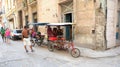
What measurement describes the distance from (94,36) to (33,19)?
1323 cm

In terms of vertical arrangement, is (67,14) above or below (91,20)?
above

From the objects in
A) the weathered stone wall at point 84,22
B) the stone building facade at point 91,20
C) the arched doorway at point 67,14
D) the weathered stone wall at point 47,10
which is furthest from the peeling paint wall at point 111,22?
the weathered stone wall at point 47,10

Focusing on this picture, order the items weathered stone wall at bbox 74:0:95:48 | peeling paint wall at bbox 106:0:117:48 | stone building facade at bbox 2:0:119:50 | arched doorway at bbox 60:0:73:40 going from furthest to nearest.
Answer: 1. arched doorway at bbox 60:0:73:40
2. weathered stone wall at bbox 74:0:95:48
3. peeling paint wall at bbox 106:0:117:48
4. stone building facade at bbox 2:0:119:50

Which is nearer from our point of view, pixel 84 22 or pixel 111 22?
pixel 111 22

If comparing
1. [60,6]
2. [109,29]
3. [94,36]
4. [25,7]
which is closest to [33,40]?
[60,6]

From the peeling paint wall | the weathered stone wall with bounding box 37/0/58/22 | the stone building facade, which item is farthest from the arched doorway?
the peeling paint wall

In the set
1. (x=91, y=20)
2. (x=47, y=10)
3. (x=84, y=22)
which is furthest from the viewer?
(x=47, y=10)

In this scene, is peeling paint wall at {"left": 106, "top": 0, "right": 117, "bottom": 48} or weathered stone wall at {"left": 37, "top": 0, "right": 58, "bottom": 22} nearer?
peeling paint wall at {"left": 106, "top": 0, "right": 117, "bottom": 48}

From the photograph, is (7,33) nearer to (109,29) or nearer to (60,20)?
(60,20)

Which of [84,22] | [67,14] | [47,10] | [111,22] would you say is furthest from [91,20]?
[47,10]

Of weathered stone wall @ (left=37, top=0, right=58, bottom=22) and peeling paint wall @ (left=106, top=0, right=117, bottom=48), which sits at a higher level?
weathered stone wall @ (left=37, top=0, right=58, bottom=22)

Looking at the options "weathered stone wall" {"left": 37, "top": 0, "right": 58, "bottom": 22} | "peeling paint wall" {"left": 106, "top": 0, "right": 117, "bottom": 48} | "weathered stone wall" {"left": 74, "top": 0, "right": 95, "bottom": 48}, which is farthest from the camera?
"weathered stone wall" {"left": 37, "top": 0, "right": 58, "bottom": 22}

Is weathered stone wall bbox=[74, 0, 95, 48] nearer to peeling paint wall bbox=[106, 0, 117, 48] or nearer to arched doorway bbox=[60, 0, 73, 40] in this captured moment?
peeling paint wall bbox=[106, 0, 117, 48]

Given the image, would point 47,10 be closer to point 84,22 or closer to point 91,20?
point 84,22
